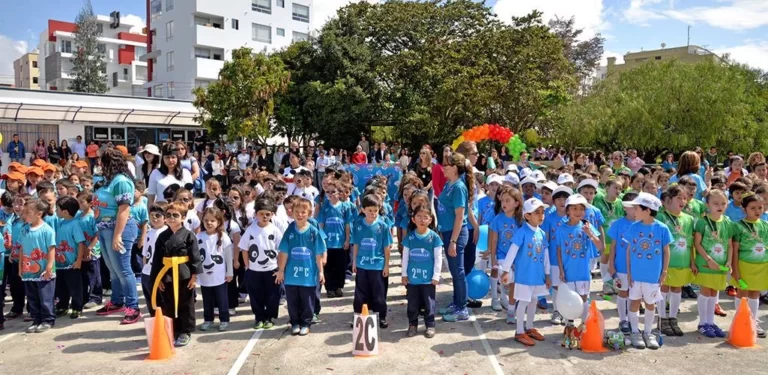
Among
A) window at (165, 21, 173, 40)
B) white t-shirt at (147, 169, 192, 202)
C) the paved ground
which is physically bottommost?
the paved ground

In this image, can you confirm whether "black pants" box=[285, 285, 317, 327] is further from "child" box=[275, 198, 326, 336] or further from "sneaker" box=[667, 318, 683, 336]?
"sneaker" box=[667, 318, 683, 336]

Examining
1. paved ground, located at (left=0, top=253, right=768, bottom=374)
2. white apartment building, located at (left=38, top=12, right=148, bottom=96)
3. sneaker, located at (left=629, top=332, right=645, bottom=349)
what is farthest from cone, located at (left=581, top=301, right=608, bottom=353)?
white apartment building, located at (left=38, top=12, right=148, bottom=96)

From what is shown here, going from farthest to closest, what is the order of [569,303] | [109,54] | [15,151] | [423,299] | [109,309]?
[109,54] < [15,151] < [109,309] < [423,299] < [569,303]

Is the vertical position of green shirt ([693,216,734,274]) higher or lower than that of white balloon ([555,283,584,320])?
higher

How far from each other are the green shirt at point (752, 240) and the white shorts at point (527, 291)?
7.79 ft

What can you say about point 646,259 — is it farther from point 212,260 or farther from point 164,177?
point 164,177

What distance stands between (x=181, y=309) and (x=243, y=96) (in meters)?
20.3

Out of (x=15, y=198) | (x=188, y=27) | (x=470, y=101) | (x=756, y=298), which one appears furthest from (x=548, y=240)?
(x=188, y=27)

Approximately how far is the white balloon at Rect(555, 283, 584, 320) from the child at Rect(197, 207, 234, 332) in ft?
12.2

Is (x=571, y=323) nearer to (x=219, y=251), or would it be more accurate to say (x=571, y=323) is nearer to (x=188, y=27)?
(x=219, y=251)

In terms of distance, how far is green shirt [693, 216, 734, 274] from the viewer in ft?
20.3

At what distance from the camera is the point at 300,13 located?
166ft

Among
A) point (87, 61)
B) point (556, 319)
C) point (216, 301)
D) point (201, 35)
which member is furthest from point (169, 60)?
point (556, 319)

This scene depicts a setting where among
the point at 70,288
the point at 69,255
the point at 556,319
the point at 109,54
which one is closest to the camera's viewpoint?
the point at 556,319
